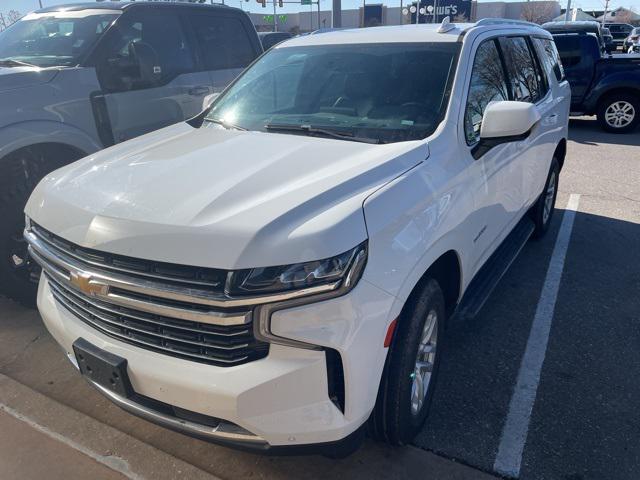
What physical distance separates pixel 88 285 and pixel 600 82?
36.0 ft

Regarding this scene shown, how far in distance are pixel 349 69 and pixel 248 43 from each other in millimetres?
3044

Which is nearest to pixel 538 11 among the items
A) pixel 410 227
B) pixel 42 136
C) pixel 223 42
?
pixel 223 42

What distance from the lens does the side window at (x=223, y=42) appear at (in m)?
5.30

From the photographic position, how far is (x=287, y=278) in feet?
5.88

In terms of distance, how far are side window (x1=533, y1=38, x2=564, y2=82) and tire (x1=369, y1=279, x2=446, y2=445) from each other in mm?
3143

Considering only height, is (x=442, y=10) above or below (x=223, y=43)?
below

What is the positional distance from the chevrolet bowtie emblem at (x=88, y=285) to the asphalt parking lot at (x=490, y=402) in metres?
0.97

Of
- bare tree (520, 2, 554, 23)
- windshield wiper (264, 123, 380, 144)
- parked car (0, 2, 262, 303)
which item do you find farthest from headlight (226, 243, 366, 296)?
bare tree (520, 2, 554, 23)

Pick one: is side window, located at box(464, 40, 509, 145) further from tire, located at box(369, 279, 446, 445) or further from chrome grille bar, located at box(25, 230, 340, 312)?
chrome grille bar, located at box(25, 230, 340, 312)

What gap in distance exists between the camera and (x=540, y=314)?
3.78 meters

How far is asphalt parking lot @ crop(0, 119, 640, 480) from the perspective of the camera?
2449 mm

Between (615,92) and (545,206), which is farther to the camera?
(615,92)

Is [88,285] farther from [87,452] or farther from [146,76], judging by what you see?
[146,76]

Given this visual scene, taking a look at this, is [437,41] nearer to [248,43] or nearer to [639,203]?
[248,43]
